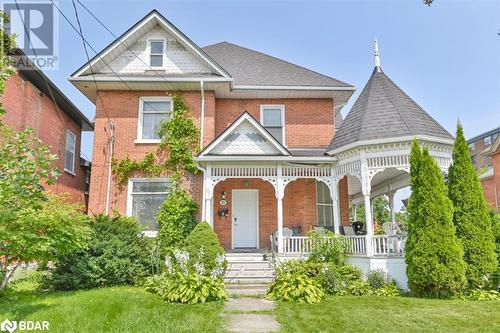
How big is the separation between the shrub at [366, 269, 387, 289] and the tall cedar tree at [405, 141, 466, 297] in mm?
784

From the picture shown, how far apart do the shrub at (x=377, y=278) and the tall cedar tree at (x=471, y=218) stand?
1.85 metres

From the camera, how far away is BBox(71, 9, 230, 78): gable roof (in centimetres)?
1258

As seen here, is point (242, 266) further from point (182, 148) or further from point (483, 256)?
point (483, 256)

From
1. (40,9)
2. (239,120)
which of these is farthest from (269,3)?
(40,9)

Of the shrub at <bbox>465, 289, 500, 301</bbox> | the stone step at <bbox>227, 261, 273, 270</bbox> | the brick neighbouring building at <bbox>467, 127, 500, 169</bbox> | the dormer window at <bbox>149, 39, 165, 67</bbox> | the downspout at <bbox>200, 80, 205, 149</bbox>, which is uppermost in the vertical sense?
the brick neighbouring building at <bbox>467, 127, 500, 169</bbox>

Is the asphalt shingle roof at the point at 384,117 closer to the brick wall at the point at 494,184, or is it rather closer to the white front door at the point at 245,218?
the white front door at the point at 245,218

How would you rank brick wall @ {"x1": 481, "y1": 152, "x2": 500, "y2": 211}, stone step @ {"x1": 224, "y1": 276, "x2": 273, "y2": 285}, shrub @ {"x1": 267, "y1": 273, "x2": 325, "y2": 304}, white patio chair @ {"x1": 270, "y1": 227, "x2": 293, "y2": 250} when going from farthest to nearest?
1. brick wall @ {"x1": 481, "y1": 152, "x2": 500, "y2": 211}
2. white patio chair @ {"x1": 270, "y1": 227, "x2": 293, "y2": 250}
3. stone step @ {"x1": 224, "y1": 276, "x2": 273, "y2": 285}
4. shrub @ {"x1": 267, "y1": 273, "x2": 325, "y2": 304}

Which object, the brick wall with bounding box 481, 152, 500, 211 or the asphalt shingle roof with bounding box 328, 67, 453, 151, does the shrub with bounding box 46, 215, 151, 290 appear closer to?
the asphalt shingle roof with bounding box 328, 67, 453, 151

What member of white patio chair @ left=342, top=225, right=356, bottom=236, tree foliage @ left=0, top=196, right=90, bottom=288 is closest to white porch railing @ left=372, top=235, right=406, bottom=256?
white patio chair @ left=342, top=225, right=356, bottom=236

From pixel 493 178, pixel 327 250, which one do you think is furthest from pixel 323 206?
A: pixel 493 178

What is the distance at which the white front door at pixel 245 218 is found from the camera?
12.7 meters

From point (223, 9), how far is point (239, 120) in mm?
3308

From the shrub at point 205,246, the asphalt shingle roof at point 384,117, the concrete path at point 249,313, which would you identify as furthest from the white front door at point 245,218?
the concrete path at point 249,313

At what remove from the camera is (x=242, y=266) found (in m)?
10.4
